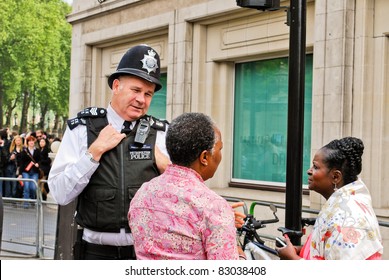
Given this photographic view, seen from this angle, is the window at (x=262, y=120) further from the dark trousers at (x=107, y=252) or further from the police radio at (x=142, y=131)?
the dark trousers at (x=107, y=252)

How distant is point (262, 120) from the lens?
12.2 m

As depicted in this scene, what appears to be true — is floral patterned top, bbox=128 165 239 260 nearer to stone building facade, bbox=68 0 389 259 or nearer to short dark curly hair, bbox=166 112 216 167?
short dark curly hair, bbox=166 112 216 167

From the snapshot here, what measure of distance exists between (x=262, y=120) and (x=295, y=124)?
6928 mm

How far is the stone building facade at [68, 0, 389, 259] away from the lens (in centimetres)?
970

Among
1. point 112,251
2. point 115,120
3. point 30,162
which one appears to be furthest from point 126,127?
point 30,162

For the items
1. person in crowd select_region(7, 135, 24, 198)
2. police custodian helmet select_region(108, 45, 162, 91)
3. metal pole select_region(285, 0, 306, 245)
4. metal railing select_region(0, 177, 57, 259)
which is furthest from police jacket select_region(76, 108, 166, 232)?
person in crowd select_region(7, 135, 24, 198)

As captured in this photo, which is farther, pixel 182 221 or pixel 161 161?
pixel 161 161

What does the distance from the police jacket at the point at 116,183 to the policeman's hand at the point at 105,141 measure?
0.20 ft

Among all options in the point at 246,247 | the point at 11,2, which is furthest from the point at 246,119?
the point at 11,2

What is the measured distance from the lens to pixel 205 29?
43.5 ft

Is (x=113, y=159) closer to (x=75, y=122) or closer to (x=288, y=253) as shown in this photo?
(x=75, y=122)

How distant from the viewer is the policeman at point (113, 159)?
341 cm

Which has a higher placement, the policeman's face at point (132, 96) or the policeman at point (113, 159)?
the policeman's face at point (132, 96)

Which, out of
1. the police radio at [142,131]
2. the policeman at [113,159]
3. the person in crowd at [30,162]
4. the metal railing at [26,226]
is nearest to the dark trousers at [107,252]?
the policeman at [113,159]
